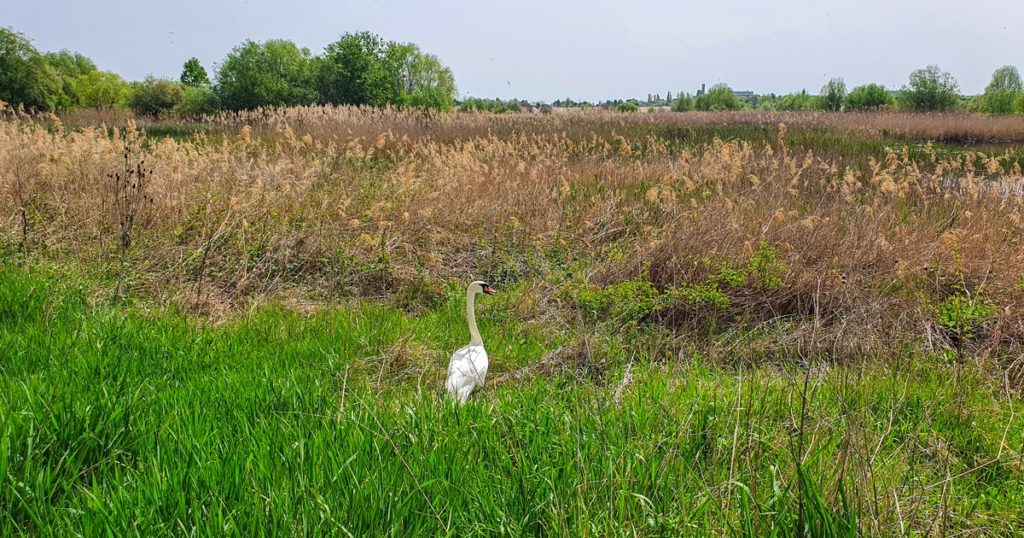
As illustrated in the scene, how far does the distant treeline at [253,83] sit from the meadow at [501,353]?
24897 millimetres

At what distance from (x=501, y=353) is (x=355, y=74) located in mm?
44702

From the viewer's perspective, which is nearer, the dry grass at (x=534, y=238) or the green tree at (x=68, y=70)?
the dry grass at (x=534, y=238)

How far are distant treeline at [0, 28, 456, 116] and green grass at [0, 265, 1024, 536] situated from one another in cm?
2824

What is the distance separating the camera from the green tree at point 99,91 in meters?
47.6

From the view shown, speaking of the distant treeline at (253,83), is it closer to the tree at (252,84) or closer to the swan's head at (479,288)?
the tree at (252,84)

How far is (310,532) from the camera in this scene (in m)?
1.58

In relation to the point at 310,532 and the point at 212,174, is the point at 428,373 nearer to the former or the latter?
the point at 310,532

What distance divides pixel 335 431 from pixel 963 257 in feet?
17.3

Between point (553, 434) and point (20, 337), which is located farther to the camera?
point (20, 337)

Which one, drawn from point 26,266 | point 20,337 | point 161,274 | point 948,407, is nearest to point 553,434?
point 948,407

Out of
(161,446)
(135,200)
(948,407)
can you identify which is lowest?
(948,407)

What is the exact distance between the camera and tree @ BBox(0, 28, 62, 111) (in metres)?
27.7

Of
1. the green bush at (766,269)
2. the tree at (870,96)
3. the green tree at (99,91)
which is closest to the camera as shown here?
the green bush at (766,269)

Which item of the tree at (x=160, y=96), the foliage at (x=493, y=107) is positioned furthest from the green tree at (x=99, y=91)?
the foliage at (x=493, y=107)
